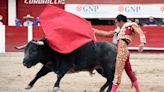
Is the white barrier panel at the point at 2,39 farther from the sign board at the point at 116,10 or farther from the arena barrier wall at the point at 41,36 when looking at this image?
the sign board at the point at 116,10

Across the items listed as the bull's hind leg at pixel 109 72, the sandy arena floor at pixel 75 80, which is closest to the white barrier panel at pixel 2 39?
the sandy arena floor at pixel 75 80

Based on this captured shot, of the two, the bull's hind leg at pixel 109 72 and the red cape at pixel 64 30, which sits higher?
the red cape at pixel 64 30

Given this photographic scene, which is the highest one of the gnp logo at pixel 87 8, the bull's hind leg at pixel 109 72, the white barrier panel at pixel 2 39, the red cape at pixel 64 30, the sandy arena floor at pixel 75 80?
the red cape at pixel 64 30

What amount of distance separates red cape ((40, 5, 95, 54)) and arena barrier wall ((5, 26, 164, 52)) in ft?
31.0

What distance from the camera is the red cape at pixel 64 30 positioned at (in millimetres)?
7017

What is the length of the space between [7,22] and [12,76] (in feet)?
33.4

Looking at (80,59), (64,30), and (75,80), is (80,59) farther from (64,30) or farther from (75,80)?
(75,80)

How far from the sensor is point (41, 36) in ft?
56.1

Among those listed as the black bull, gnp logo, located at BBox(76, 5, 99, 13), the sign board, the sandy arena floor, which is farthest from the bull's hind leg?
gnp logo, located at BBox(76, 5, 99, 13)

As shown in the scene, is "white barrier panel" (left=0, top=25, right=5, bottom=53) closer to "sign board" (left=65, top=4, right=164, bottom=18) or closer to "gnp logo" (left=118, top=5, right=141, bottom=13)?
"sign board" (left=65, top=4, right=164, bottom=18)

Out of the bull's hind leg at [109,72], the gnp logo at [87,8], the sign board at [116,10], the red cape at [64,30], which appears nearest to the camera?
the red cape at [64,30]

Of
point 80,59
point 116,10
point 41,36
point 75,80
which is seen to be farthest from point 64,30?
point 116,10

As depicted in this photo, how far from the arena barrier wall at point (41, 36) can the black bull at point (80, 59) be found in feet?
31.2

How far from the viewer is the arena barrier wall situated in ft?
55.4
